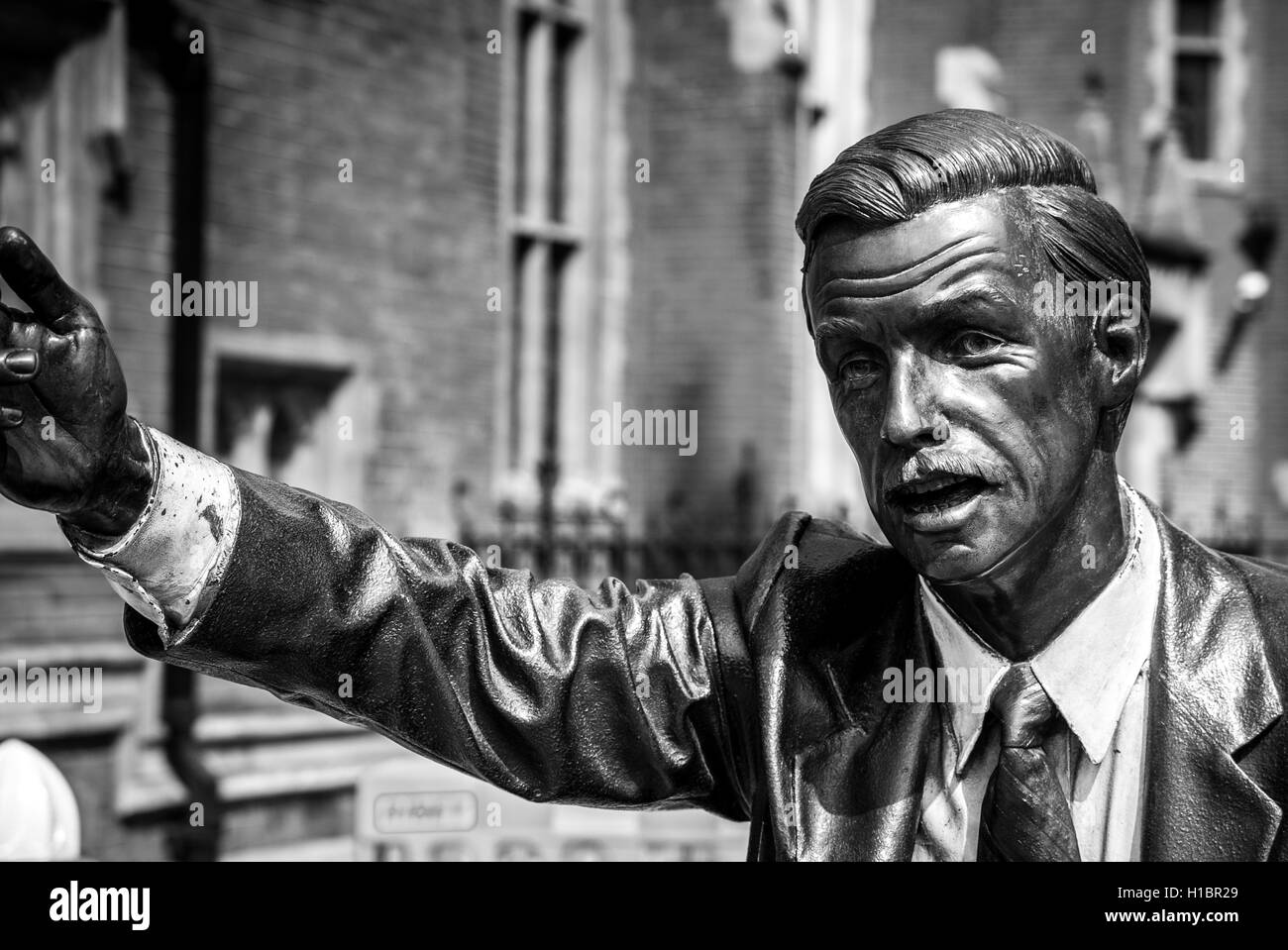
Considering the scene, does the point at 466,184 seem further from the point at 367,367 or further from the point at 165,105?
the point at 165,105

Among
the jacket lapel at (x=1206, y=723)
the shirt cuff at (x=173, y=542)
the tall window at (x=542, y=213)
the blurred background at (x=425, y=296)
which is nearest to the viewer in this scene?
the shirt cuff at (x=173, y=542)

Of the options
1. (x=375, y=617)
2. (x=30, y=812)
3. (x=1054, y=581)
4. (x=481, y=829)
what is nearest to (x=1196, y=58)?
(x=481, y=829)

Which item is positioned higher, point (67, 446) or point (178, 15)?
point (178, 15)

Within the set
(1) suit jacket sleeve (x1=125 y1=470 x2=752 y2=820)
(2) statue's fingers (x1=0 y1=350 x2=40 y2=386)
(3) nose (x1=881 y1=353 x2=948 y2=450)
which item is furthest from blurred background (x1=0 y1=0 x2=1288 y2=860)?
(3) nose (x1=881 y1=353 x2=948 y2=450)

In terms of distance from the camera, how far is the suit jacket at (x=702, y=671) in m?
1.77

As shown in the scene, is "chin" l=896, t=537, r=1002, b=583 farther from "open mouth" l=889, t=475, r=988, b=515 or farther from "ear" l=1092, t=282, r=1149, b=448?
"ear" l=1092, t=282, r=1149, b=448

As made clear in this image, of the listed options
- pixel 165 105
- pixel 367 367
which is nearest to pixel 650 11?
pixel 367 367

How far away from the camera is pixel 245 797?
23.9ft

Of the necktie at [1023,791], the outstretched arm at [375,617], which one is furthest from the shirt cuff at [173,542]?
the necktie at [1023,791]

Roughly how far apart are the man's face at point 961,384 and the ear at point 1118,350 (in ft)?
0.18

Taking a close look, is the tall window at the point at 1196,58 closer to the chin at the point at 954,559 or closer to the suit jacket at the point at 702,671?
the suit jacket at the point at 702,671

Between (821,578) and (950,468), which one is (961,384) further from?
(821,578)

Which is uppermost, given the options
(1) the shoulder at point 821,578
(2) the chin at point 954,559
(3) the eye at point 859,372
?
(3) the eye at point 859,372
